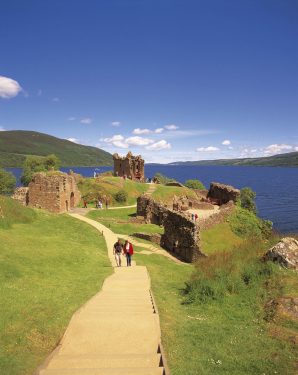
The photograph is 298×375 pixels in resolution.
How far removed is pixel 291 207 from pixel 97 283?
380ft

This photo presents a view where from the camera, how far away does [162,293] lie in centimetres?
1855

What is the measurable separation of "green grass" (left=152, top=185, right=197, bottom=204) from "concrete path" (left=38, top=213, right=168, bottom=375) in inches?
2245

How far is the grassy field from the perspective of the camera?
1164 centimetres

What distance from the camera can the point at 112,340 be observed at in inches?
442

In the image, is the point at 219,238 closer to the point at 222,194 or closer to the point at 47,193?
the point at 47,193

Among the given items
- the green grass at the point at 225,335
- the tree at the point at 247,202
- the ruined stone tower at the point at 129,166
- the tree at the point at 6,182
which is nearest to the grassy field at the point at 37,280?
the green grass at the point at 225,335

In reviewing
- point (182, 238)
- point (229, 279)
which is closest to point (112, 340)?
point (229, 279)

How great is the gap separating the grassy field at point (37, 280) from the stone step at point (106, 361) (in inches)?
44.4

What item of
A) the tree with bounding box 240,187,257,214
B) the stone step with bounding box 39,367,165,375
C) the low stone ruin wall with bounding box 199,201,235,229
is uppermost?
the stone step with bounding box 39,367,165,375

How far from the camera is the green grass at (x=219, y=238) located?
125ft

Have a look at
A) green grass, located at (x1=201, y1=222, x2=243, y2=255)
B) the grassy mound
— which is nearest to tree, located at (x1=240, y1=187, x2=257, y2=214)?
the grassy mound

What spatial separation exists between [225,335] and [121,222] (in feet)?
125

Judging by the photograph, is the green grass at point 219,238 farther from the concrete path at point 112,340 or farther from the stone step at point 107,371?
the stone step at point 107,371

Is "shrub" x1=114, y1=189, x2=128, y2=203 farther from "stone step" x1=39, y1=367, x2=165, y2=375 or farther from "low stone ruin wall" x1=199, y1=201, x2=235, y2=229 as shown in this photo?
"stone step" x1=39, y1=367, x2=165, y2=375
